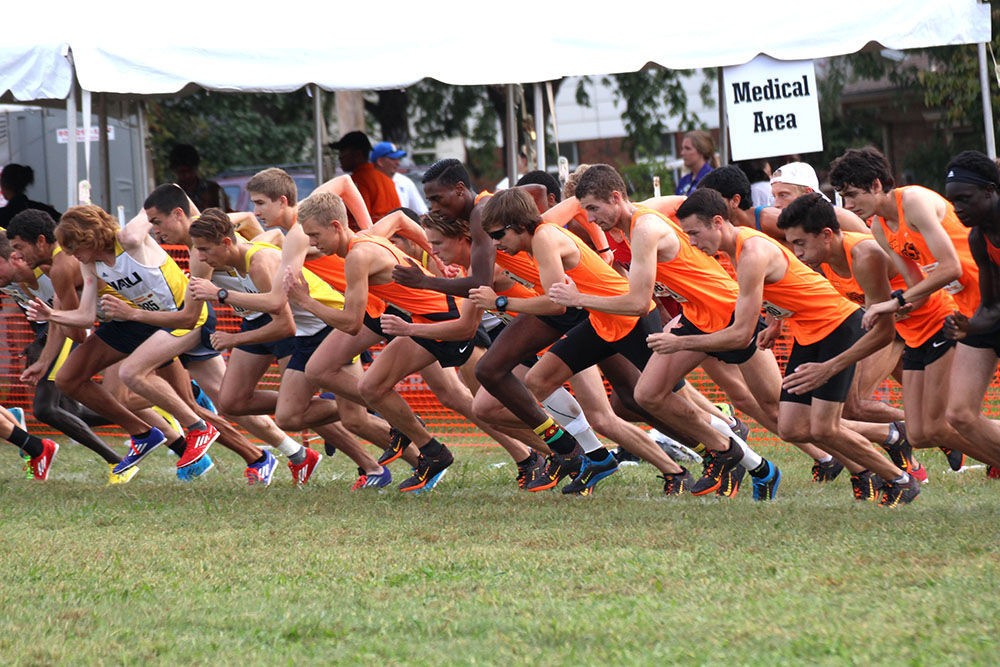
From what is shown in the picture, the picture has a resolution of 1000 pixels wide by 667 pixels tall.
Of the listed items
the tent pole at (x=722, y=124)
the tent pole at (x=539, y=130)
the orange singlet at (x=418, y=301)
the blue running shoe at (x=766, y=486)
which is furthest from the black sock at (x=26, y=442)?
the tent pole at (x=722, y=124)

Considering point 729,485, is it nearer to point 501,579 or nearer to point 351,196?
point 501,579

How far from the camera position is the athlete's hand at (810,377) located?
298 inches

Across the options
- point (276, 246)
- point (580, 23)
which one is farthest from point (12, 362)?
point (580, 23)

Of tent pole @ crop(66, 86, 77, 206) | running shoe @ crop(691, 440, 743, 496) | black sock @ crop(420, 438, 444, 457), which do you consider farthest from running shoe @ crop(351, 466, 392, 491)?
tent pole @ crop(66, 86, 77, 206)

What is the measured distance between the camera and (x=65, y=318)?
9.67m

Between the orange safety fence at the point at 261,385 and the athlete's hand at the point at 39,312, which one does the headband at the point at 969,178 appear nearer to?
the athlete's hand at the point at 39,312

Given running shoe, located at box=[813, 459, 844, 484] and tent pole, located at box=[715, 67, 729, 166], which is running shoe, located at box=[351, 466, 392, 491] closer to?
running shoe, located at box=[813, 459, 844, 484]

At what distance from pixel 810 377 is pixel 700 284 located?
983 millimetres

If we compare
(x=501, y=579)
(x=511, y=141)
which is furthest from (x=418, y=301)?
(x=511, y=141)

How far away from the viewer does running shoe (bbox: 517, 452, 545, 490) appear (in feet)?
30.3

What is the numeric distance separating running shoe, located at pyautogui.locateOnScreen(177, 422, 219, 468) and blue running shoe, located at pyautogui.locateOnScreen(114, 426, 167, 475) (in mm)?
243

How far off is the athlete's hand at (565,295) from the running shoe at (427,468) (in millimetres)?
1733

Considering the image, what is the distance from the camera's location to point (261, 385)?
13609 mm

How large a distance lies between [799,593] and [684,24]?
24.8 feet
